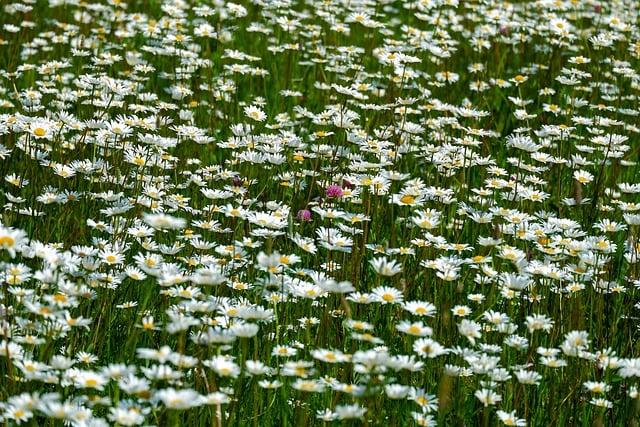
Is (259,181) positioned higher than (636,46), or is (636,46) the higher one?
(636,46)

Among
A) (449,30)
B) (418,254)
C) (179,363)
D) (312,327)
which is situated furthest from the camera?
(449,30)

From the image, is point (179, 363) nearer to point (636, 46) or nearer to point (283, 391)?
point (283, 391)

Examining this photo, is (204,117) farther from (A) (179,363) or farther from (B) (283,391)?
(A) (179,363)

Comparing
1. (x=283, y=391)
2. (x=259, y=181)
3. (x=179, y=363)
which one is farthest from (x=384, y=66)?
(x=179, y=363)

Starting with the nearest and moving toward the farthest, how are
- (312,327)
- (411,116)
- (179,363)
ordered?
(179,363), (312,327), (411,116)

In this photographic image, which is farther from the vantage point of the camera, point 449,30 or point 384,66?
point 449,30

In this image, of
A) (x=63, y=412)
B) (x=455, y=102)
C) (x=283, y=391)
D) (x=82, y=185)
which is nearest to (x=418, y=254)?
(x=283, y=391)
